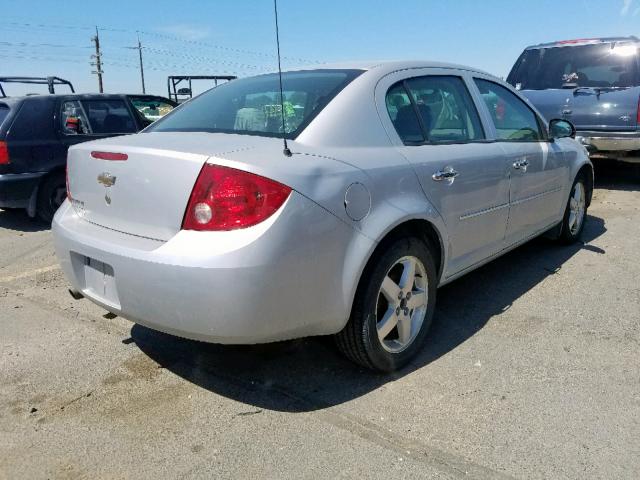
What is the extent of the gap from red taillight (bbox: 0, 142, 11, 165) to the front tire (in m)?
5.07

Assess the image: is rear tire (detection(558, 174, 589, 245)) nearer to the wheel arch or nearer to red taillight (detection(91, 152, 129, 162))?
the wheel arch

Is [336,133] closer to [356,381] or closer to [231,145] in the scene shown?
[231,145]

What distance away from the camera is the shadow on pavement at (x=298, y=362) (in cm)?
272

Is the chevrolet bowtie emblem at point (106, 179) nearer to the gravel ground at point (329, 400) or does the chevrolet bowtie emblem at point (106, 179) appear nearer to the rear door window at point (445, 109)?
the gravel ground at point (329, 400)

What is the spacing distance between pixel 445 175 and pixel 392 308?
78 centimetres

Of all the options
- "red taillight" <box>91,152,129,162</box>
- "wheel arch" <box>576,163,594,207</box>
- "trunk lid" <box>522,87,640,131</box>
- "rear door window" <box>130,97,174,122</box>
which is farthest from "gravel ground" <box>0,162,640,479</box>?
"rear door window" <box>130,97,174,122</box>

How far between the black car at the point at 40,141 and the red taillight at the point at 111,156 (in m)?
4.17

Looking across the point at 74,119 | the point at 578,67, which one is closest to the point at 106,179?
the point at 74,119

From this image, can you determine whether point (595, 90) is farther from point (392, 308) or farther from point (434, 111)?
point (392, 308)

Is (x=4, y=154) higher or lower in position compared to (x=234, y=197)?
higher

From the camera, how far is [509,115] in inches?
159

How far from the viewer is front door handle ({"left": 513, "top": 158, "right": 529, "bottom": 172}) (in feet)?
12.2

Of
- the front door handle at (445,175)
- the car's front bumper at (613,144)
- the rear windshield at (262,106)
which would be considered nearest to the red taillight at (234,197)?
the rear windshield at (262,106)

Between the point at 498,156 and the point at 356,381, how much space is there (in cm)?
171
